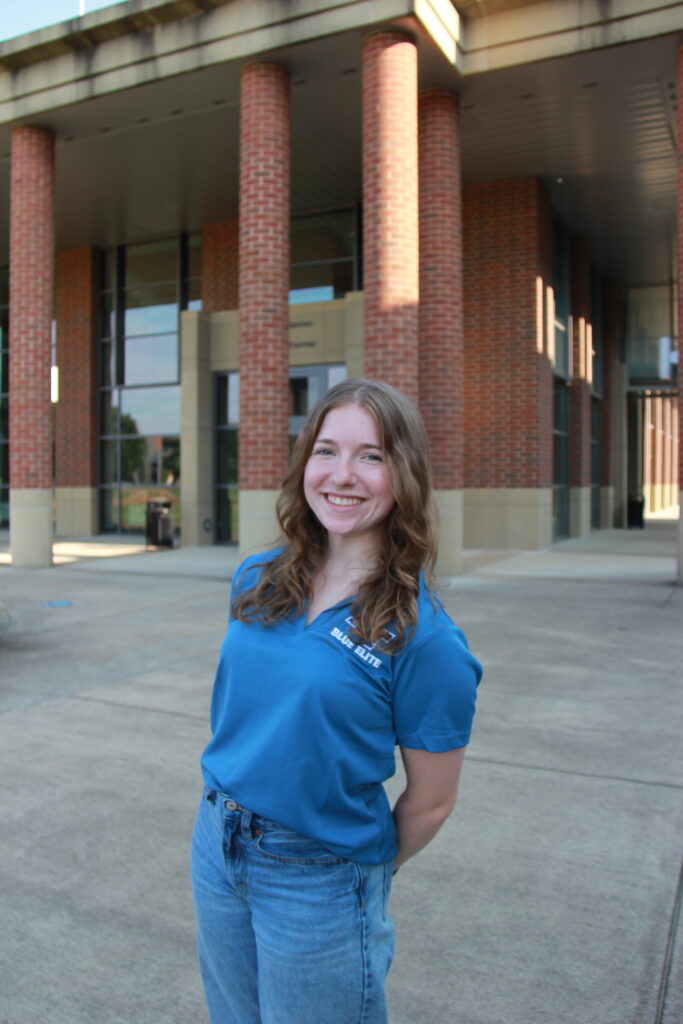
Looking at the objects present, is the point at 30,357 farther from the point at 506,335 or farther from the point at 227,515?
the point at 506,335

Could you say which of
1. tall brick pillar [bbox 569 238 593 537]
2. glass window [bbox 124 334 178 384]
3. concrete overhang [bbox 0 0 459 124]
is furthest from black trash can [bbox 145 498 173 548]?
tall brick pillar [bbox 569 238 593 537]

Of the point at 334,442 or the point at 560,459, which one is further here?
the point at 560,459

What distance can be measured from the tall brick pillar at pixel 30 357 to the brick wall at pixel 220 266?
18.4 feet

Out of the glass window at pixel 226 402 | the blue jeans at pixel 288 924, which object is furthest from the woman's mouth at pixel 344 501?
the glass window at pixel 226 402

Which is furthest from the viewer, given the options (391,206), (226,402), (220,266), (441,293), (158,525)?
(220,266)

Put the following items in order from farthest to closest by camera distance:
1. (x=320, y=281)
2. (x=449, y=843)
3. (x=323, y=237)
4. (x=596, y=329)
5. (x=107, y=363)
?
(x=596, y=329), (x=107, y=363), (x=323, y=237), (x=320, y=281), (x=449, y=843)

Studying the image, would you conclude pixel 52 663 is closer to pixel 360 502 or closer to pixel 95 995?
pixel 95 995

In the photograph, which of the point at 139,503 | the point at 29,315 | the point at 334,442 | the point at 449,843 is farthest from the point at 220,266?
the point at 334,442

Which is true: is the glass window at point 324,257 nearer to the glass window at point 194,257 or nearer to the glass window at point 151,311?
the glass window at point 194,257

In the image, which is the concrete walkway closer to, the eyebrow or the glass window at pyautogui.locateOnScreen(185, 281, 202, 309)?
the eyebrow

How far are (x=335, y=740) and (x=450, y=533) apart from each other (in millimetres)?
11497

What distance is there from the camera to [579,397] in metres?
20.6

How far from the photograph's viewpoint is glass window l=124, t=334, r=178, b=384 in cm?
2112

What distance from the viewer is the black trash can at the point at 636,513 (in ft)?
85.2
